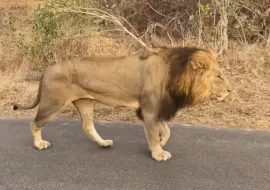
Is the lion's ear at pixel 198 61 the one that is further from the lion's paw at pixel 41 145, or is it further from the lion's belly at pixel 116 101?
the lion's paw at pixel 41 145

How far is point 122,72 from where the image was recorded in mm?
5125

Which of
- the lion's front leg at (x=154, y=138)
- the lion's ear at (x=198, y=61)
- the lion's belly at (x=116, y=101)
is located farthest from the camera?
the lion's belly at (x=116, y=101)

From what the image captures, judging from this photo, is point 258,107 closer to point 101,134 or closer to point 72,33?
point 101,134

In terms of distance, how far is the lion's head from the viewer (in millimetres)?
4789

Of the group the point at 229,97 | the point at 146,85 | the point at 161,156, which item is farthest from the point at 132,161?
the point at 229,97

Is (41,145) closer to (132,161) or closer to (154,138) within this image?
(132,161)

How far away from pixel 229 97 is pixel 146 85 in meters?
2.27

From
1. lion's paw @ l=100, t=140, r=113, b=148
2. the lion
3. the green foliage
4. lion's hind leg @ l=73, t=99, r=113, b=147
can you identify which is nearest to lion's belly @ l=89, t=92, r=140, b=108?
the lion

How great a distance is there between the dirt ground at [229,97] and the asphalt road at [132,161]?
0.39 meters

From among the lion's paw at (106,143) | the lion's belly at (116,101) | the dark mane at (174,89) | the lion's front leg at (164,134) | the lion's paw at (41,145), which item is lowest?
the lion's paw at (41,145)

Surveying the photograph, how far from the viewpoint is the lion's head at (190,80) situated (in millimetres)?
4789

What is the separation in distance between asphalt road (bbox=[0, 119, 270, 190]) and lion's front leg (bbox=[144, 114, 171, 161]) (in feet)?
0.26

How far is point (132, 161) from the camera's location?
5.02 metres

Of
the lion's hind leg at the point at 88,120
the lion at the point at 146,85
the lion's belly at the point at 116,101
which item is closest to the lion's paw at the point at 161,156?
the lion at the point at 146,85
